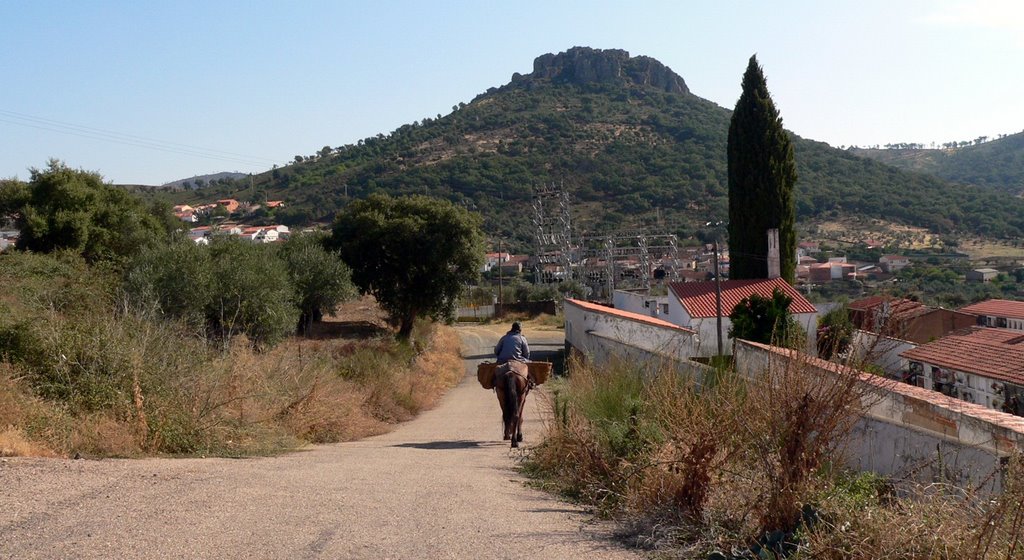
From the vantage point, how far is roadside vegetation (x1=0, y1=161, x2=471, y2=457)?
32.7 ft

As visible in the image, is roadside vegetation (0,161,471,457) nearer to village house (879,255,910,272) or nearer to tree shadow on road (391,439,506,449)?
tree shadow on road (391,439,506,449)

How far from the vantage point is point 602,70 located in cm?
14425

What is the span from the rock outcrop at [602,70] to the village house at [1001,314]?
109670 mm

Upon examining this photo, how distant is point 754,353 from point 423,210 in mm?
30035

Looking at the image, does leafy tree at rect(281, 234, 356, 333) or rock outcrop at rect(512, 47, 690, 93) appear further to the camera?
rock outcrop at rect(512, 47, 690, 93)

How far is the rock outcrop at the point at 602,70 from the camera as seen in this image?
139 metres

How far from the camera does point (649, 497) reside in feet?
22.3

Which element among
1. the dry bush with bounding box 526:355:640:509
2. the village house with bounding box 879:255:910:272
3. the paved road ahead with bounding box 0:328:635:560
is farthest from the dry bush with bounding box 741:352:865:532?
the village house with bounding box 879:255:910:272

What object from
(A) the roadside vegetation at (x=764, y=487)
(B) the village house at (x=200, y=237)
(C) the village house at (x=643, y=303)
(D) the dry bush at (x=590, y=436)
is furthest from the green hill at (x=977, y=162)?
(A) the roadside vegetation at (x=764, y=487)

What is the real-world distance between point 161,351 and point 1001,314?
90.9 feet

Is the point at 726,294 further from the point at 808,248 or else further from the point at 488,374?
the point at 808,248

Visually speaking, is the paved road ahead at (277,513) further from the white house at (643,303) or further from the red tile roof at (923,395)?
the white house at (643,303)

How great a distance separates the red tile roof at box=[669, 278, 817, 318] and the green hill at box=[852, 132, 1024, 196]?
72.5 meters

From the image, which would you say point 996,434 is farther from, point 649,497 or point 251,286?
point 251,286
